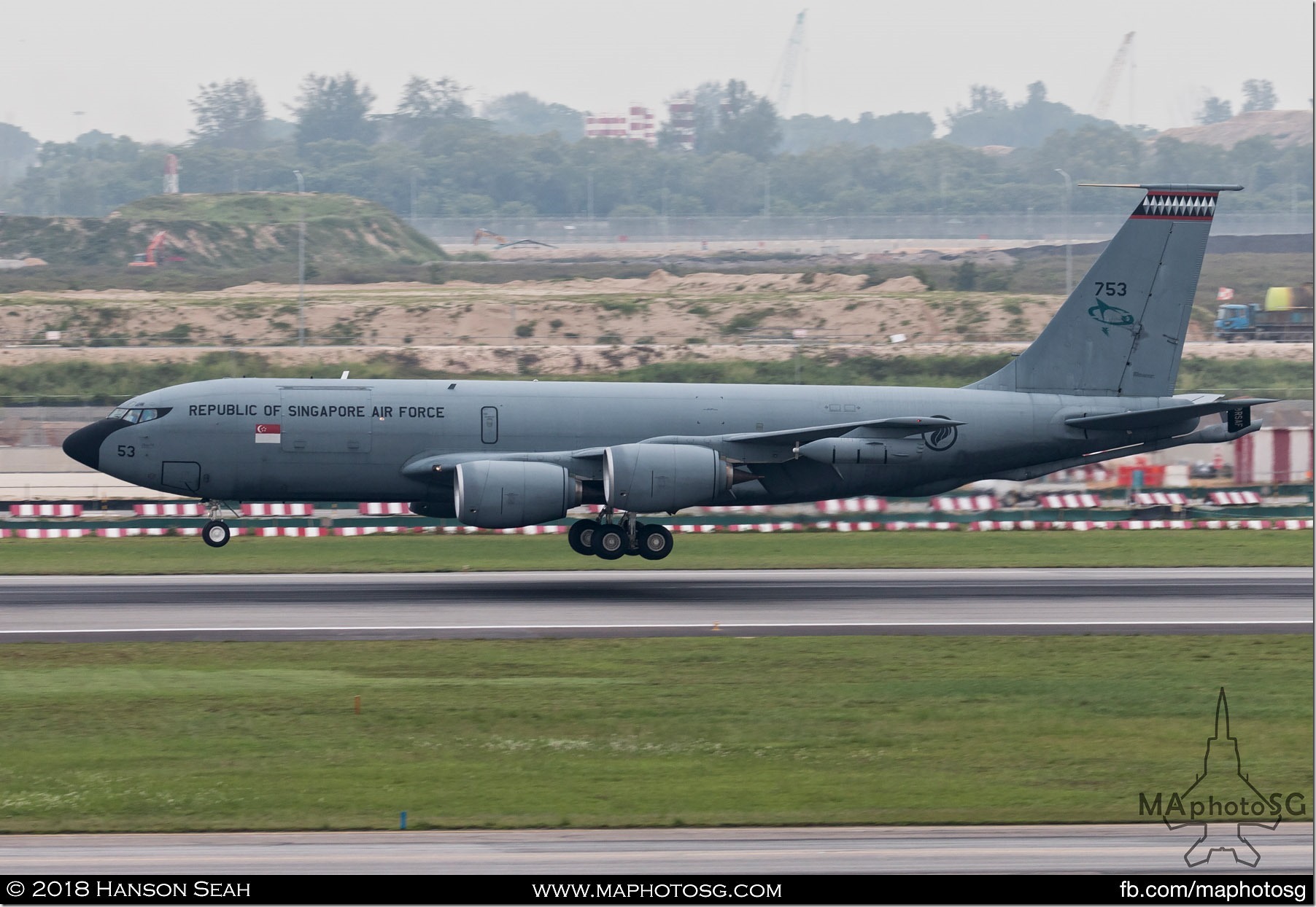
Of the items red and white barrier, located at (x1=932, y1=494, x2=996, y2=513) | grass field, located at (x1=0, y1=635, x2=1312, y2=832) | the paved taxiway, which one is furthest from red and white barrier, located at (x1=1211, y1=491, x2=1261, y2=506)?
the paved taxiway

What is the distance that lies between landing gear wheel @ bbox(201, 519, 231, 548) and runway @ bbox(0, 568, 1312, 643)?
3.98 feet

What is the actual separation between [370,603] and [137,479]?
8.12 m

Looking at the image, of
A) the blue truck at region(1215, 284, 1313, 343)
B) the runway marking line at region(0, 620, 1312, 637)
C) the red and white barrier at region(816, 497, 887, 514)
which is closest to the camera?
the runway marking line at region(0, 620, 1312, 637)

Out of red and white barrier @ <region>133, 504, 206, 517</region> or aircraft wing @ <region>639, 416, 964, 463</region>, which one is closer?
aircraft wing @ <region>639, 416, 964, 463</region>

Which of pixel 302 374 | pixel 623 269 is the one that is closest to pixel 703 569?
pixel 302 374

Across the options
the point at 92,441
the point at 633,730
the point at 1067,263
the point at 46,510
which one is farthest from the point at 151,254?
the point at 633,730

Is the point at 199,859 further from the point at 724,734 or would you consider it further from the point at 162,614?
the point at 162,614

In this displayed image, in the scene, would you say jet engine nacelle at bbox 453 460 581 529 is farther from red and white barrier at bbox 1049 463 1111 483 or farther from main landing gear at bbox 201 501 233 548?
red and white barrier at bbox 1049 463 1111 483

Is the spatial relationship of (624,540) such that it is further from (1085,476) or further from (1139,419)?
(1085,476)

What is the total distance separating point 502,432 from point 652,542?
15.3 ft

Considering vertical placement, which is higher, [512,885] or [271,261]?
[271,261]

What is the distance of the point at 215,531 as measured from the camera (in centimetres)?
3734

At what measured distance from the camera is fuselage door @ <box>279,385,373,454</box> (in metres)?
35.6

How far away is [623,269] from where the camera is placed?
118125mm
